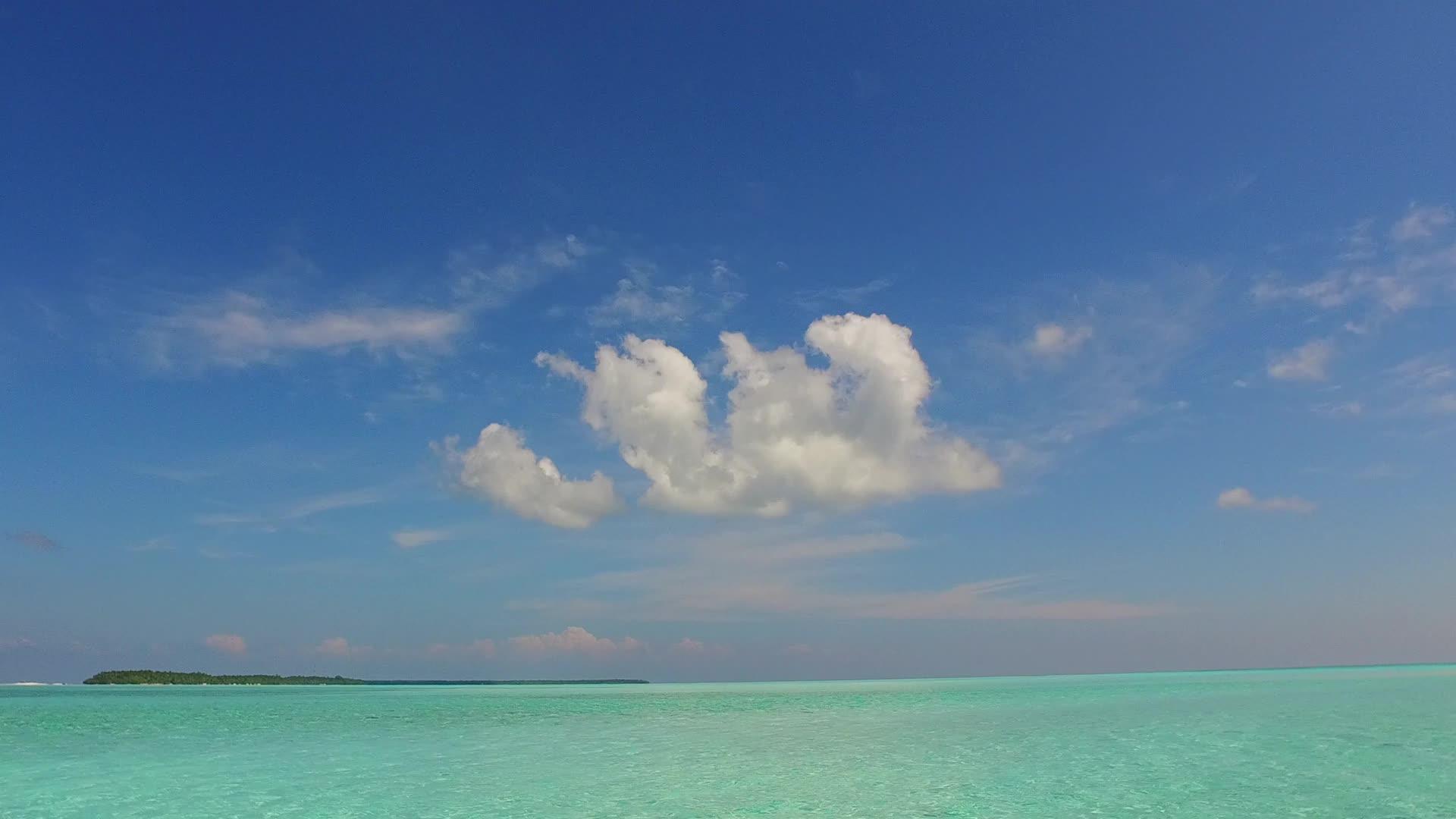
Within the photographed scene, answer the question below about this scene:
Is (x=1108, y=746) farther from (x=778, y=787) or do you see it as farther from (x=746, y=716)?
(x=746, y=716)

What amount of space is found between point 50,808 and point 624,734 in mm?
16913

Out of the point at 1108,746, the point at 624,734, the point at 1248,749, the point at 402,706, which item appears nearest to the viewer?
the point at 1248,749

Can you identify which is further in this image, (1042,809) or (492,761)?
(492,761)

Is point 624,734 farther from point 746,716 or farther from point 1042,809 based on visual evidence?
point 1042,809

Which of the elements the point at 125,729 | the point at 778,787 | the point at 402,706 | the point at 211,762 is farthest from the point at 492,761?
the point at 402,706

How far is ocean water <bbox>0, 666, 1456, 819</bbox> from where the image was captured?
15.2 meters

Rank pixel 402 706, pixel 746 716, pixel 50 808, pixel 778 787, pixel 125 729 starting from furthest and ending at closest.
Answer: pixel 402 706 < pixel 746 716 < pixel 125 729 < pixel 778 787 < pixel 50 808

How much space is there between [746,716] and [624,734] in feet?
36.5

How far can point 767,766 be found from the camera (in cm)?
2056

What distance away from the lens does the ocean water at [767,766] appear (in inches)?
600

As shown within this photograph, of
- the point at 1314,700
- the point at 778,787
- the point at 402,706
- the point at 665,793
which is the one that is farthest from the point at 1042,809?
the point at 402,706

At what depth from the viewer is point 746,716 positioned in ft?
132

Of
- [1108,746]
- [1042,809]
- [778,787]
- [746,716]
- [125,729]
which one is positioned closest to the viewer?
[1042,809]

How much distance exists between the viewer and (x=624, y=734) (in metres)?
30.2
